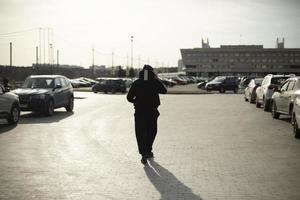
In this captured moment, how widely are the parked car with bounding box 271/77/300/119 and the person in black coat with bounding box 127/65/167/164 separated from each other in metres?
7.03

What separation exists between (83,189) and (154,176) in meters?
1.40

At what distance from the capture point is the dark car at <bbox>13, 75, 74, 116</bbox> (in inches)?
773

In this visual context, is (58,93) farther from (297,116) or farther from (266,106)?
(297,116)

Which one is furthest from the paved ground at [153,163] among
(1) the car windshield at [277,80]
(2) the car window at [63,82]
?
(2) the car window at [63,82]

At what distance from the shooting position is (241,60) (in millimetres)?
176125

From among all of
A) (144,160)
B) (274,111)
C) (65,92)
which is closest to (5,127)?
(65,92)

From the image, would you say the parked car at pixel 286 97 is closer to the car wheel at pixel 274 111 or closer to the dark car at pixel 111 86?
the car wheel at pixel 274 111

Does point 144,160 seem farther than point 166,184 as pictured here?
Yes

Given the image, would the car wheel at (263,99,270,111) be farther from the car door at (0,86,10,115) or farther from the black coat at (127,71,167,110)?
the black coat at (127,71,167,110)

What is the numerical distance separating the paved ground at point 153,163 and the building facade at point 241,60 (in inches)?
6398

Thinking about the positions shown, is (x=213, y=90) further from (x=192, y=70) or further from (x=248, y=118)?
(x=192, y=70)

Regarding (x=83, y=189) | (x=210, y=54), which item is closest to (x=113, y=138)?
(x=83, y=189)

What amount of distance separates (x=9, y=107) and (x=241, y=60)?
164 m

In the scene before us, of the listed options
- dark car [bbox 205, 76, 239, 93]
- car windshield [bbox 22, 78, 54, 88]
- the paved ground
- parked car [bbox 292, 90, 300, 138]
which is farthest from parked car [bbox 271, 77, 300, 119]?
dark car [bbox 205, 76, 239, 93]
